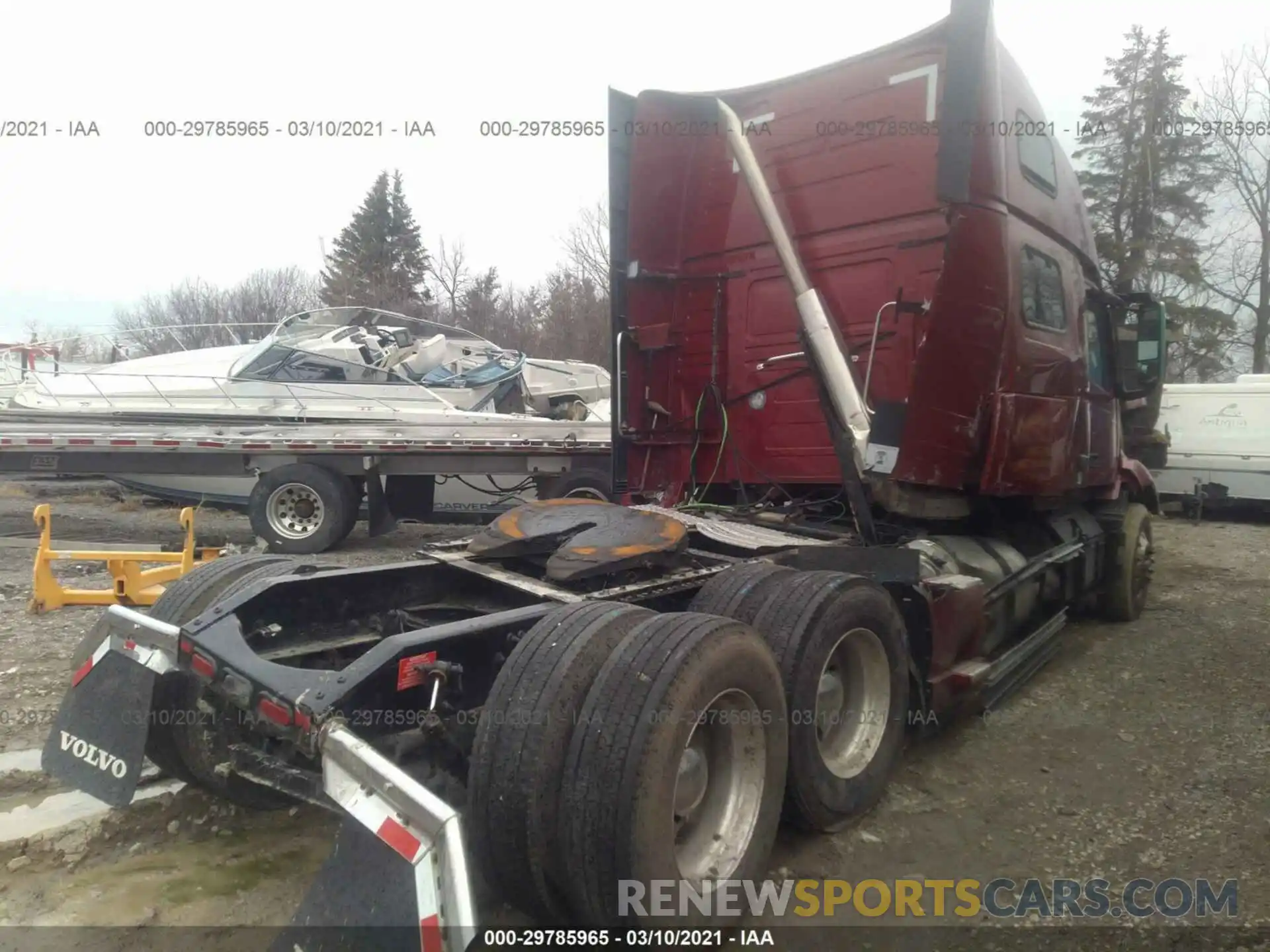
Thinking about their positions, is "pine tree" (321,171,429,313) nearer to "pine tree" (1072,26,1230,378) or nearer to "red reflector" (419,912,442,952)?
"pine tree" (1072,26,1230,378)

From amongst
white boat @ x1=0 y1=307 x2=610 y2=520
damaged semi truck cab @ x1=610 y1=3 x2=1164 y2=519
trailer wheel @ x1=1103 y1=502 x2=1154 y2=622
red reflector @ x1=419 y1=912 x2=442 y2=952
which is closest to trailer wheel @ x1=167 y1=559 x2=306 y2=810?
red reflector @ x1=419 y1=912 x2=442 y2=952

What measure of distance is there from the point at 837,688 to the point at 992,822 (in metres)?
0.78

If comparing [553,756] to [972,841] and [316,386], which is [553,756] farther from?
[316,386]

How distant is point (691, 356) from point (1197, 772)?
10.8 ft

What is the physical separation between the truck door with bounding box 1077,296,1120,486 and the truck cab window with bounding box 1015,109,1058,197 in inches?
37.2

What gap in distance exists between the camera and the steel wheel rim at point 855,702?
3.33 meters

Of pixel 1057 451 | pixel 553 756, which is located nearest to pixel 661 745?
pixel 553 756

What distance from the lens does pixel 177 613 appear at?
324cm

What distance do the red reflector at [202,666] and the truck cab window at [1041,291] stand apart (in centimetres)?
406

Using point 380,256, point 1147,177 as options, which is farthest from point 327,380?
point 380,256

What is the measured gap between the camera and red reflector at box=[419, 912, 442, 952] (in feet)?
5.89

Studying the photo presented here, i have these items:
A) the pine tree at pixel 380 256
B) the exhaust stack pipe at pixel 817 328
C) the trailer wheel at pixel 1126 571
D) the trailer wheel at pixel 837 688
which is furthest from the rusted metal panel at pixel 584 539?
the pine tree at pixel 380 256

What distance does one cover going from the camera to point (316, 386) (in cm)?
1004

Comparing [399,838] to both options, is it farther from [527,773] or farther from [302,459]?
[302,459]
